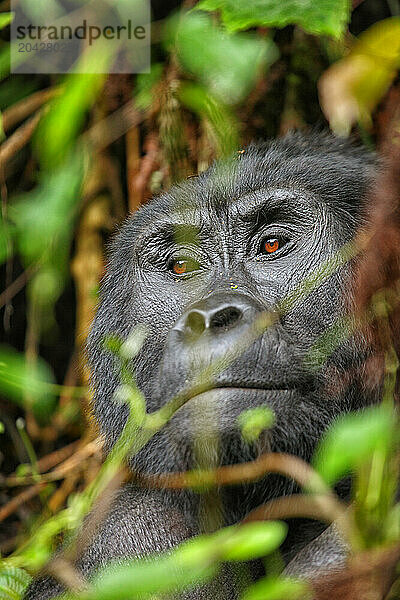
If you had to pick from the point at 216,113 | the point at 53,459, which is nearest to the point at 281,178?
the point at 216,113

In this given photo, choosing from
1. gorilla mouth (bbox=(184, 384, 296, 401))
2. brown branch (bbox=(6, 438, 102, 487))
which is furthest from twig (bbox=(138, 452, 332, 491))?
brown branch (bbox=(6, 438, 102, 487))

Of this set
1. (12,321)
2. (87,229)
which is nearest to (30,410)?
(12,321)

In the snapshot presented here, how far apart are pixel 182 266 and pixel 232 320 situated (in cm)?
50

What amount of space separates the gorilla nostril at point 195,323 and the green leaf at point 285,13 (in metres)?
0.71

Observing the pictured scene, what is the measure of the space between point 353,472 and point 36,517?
1816 millimetres

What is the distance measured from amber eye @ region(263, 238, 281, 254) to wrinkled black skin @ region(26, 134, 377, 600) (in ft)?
0.05

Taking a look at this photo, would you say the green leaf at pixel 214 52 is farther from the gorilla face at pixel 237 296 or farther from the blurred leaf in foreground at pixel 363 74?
the blurred leaf in foreground at pixel 363 74

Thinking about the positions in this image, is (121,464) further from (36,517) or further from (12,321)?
(12,321)

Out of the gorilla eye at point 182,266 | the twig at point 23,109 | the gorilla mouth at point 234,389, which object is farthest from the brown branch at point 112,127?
the gorilla mouth at point 234,389

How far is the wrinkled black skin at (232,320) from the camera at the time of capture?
1.82 m

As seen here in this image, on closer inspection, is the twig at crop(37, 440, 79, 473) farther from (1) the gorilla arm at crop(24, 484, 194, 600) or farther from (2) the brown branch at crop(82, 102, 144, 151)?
(1) the gorilla arm at crop(24, 484, 194, 600)

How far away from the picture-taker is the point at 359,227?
2145 mm

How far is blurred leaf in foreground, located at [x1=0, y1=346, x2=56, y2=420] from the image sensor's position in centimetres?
256

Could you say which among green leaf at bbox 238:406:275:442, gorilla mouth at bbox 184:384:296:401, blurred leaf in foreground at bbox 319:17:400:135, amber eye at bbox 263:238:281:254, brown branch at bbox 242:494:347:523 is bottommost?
brown branch at bbox 242:494:347:523
